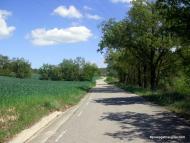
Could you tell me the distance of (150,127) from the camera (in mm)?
15078

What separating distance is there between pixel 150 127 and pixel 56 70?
128m

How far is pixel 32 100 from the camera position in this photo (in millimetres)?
22516

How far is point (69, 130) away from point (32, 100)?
27.6 ft

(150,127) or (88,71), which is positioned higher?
(88,71)

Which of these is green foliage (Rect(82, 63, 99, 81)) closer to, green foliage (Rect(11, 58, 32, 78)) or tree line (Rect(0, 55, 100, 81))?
tree line (Rect(0, 55, 100, 81))

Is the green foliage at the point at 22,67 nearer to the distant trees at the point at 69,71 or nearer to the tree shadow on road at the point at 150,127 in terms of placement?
the distant trees at the point at 69,71

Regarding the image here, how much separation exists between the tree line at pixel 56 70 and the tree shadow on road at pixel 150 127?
385ft

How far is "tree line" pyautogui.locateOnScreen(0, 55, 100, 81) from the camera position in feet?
455

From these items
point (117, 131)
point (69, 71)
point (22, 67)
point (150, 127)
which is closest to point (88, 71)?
point (69, 71)

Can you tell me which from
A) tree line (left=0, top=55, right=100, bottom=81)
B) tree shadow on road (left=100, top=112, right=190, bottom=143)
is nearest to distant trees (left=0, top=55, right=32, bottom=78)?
tree line (left=0, top=55, right=100, bottom=81)

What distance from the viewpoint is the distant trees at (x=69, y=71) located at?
13838 cm

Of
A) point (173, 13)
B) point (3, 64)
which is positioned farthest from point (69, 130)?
point (3, 64)

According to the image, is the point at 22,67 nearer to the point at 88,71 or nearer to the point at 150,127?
the point at 88,71

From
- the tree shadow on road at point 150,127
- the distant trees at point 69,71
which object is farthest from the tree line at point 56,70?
the tree shadow on road at point 150,127
